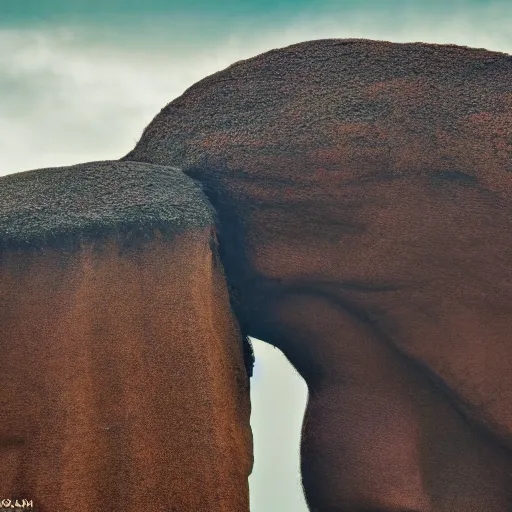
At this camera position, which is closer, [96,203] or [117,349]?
[117,349]

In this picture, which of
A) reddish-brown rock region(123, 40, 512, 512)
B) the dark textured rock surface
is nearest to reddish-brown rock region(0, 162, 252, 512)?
the dark textured rock surface

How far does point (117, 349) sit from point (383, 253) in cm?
283

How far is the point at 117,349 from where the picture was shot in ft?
23.5

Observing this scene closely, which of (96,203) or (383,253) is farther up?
(96,203)


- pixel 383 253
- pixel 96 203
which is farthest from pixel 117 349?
pixel 383 253

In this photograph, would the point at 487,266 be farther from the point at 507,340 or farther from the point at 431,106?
the point at 431,106

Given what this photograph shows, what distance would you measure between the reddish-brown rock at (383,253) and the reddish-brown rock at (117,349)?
2.42ft

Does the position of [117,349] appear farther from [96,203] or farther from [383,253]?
[383,253]

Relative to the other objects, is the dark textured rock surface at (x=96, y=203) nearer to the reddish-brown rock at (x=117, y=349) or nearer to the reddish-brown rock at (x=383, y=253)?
the reddish-brown rock at (x=117, y=349)

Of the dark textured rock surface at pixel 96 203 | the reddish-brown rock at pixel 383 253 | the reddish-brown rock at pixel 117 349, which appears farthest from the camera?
the reddish-brown rock at pixel 383 253

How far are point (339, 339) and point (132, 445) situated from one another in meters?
2.71

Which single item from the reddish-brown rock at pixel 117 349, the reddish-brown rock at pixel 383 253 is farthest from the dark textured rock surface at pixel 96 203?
the reddish-brown rock at pixel 383 253

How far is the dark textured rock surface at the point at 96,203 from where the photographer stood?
7.77m

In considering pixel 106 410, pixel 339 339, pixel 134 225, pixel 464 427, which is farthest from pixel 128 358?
pixel 464 427
